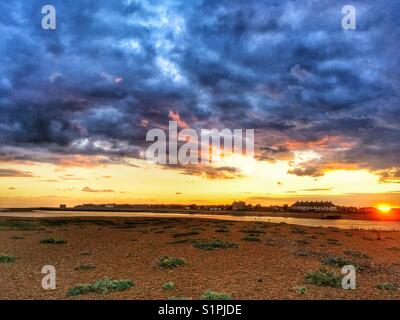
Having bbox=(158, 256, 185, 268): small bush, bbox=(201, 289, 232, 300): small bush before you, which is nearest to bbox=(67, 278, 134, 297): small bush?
bbox=(201, 289, 232, 300): small bush

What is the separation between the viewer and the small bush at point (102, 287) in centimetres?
1320

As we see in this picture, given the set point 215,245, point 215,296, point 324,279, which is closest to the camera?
point 215,296

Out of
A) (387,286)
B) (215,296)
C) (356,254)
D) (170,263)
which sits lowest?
(356,254)

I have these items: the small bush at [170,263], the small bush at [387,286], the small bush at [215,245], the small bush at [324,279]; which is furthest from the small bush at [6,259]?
the small bush at [387,286]

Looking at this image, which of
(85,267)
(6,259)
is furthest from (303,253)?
(6,259)

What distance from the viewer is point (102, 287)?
44.8 ft

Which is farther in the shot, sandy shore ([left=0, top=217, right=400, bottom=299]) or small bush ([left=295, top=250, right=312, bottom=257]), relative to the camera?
small bush ([left=295, top=250, right=312, bottom=257])

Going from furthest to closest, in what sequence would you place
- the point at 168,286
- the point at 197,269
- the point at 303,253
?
the point at 303,253, the point at 197,269, the point at 168,286

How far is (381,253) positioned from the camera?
24938 mm

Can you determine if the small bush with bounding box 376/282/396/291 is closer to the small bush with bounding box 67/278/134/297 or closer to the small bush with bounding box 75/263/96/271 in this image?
the small bush with bounding box 67/278/134/297

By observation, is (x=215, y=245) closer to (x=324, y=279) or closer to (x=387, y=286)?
(x=324, y=279)

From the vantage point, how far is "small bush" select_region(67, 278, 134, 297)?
13195 mm
